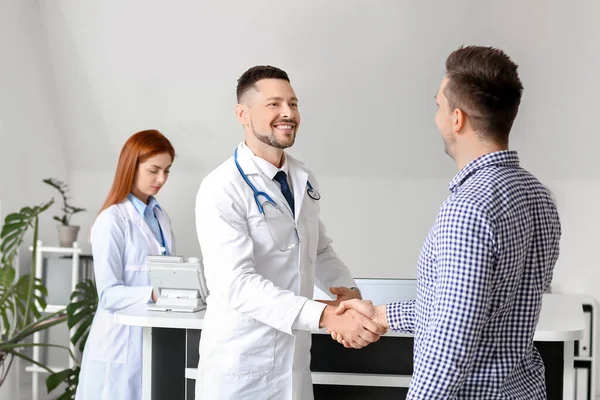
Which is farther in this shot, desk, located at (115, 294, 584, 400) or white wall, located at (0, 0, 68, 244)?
white wall, located at (0, 0, 68, 244)

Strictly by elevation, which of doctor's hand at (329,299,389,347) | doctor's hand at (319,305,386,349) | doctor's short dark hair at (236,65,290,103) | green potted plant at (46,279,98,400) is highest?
doctor's short dark hair at (236,65,290,103)

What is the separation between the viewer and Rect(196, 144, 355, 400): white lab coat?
197 cm

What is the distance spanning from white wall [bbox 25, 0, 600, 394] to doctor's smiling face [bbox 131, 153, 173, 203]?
5.12ft

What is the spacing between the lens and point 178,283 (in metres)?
2.70

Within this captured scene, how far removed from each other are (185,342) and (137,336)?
0.32 meters

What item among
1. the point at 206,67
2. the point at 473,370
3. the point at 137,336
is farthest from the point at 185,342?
the point at 206,67

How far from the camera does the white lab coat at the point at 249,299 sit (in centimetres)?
197

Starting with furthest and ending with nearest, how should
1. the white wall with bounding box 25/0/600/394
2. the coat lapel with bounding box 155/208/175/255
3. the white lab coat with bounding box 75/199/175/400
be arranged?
the white wall with bounding box 25/0/600/394 → the coat lapel with bounding box 155/208/175/255 → the white lab coat with bounding box 75/199/175/400

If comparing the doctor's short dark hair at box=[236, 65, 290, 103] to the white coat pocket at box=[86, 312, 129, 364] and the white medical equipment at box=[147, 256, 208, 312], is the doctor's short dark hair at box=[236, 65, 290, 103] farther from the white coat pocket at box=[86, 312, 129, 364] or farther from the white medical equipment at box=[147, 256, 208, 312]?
the white coat pocket at box=[86, 312, 129, 364]

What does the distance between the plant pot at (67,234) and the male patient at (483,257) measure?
Answer: 350cm

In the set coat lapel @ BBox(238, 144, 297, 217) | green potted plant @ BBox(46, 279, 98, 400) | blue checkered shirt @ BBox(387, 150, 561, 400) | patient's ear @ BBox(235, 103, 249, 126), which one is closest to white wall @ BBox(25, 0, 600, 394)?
green potted plant @ BBox(46, 279, 98, 400)

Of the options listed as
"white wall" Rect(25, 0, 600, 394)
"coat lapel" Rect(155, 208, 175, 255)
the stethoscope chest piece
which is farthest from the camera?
"white wall" Rect(25, 0, 600, 394)

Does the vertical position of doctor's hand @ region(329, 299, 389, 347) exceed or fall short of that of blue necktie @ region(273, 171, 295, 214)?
it falls short

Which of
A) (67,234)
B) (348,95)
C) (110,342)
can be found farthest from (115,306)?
(348,95)
